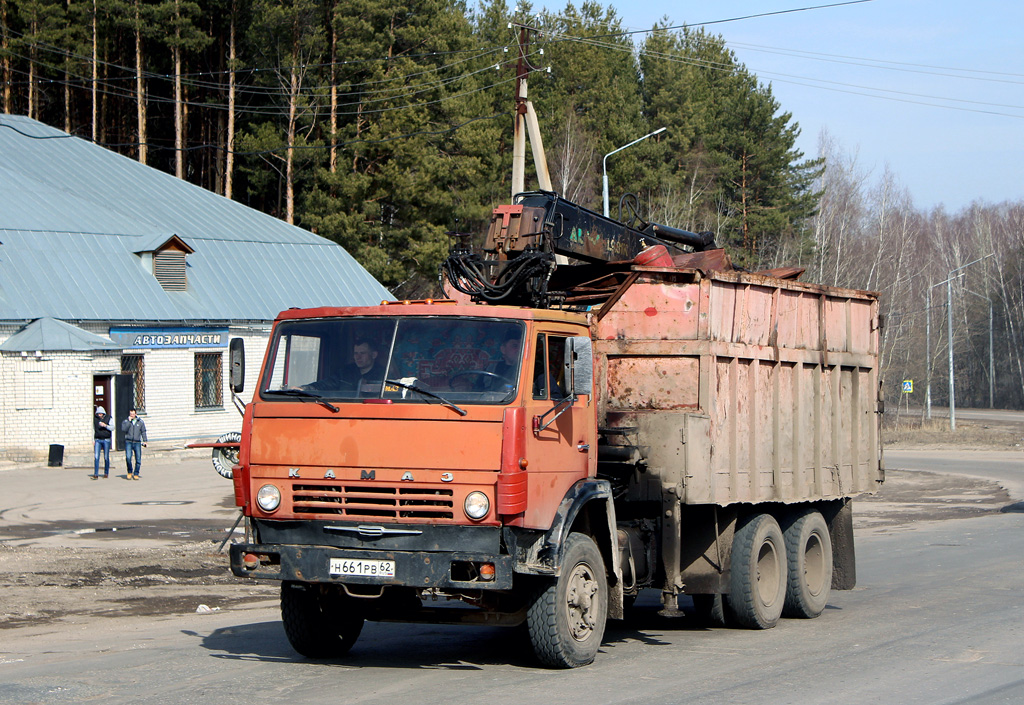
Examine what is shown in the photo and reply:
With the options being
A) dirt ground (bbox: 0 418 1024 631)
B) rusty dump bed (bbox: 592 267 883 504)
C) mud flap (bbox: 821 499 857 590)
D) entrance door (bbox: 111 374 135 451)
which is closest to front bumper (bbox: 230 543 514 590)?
rusty dump bed (bbox: 592 267 883 504)

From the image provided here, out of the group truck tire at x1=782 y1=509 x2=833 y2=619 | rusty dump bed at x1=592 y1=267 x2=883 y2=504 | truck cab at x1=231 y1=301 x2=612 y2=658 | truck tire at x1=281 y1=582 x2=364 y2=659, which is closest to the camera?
truck cab at x1=231 y1=301 x2=612 y2=658

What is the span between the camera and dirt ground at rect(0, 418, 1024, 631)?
11375 mm

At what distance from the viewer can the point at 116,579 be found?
13.4 m

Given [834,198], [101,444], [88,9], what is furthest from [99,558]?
[834,198]

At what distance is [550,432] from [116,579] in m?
7.69

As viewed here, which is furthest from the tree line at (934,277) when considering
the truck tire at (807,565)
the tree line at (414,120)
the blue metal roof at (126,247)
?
the truck tire at (807,565)

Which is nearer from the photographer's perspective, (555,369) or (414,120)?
(555,369)

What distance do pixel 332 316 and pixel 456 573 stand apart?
6.64ft

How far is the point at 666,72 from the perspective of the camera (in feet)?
210

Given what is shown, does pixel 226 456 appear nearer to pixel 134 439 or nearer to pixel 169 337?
pixel 134 439

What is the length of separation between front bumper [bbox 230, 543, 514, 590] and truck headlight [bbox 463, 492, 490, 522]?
251mm

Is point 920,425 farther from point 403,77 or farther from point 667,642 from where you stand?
point 667,642

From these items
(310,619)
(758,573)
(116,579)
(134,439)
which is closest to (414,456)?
(310,619)

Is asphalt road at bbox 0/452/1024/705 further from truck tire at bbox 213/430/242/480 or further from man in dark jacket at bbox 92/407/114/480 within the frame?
man in dark jacket at bbox 92/407/114/480
